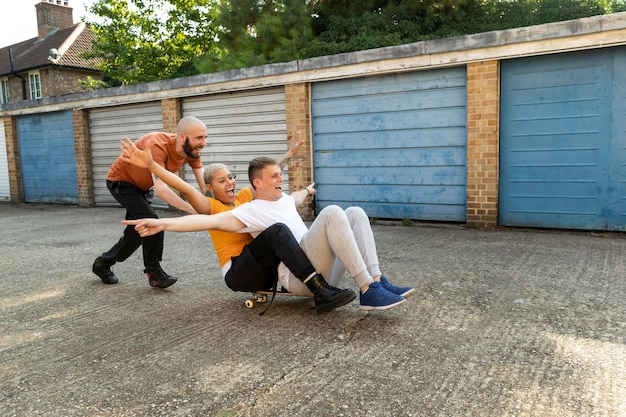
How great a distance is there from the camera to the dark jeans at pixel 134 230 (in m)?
4.38

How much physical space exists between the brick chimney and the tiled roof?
0.62 m

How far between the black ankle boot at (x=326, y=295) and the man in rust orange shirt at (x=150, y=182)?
136cm

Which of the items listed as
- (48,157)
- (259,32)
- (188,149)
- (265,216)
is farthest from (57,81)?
(265,216)

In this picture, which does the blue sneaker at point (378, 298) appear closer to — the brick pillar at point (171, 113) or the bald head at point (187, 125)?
the bald head at point (187, 125)

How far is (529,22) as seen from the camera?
A: 1468 cm

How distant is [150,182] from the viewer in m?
4.51

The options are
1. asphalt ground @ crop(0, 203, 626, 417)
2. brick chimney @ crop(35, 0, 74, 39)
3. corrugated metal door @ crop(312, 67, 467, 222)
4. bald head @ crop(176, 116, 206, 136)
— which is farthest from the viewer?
brick chimney @ crop(35, 0, 74, 39)

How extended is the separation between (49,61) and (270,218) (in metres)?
28.3

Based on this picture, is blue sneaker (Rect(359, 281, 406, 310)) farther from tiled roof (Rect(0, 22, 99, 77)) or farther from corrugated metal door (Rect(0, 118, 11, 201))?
tiled roof (Rect(0, 22, 99, 77))

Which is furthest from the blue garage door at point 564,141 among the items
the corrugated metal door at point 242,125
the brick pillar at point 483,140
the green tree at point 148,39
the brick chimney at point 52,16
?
the brick chimney at point 52,16

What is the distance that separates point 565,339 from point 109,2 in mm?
26879

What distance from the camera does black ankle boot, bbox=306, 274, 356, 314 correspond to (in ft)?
10.3

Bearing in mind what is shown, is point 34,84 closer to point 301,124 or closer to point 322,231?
point 301,124

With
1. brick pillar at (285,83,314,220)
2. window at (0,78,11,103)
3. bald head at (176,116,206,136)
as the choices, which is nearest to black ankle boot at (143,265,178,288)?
bald head at (176,116,206,136)
